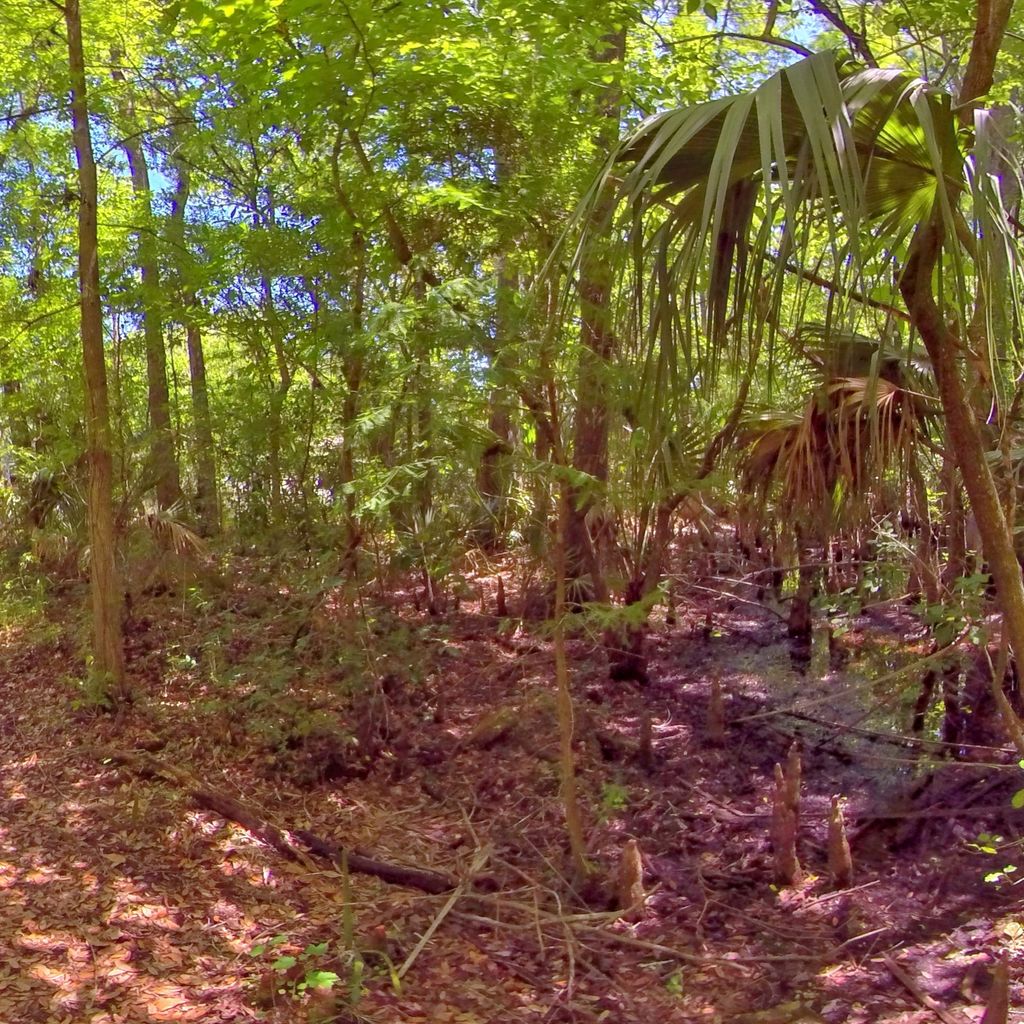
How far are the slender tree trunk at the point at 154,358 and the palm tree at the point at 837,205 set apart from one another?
640cm

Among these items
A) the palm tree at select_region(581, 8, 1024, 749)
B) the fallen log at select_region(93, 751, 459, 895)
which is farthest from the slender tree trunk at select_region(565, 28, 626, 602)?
the fallen log at select_region(93, 751, 459, 895)

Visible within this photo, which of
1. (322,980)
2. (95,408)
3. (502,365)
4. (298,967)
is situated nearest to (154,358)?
(95,408)

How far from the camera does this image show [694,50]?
7.54m

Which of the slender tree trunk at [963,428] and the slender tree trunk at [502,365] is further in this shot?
the slender tree trunk at [502,365]

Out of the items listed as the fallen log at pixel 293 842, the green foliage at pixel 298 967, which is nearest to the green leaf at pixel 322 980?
the green foliage at pixel 298 967

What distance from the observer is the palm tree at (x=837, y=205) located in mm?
2533

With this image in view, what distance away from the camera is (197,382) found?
369 inches

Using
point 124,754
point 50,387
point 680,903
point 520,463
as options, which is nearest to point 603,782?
point 680,903

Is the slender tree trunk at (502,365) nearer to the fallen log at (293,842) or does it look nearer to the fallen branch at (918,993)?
the fallen log at (293,842)

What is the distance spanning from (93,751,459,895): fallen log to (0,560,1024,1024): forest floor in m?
0.04

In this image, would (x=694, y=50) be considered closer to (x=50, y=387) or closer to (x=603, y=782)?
(x=603, y=782)

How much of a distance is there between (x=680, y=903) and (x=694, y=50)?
20.1 ft

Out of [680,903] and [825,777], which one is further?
[825,777]

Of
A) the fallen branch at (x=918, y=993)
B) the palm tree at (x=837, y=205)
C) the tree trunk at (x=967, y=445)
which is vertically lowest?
the fallen branch at (x=918, y=993)
